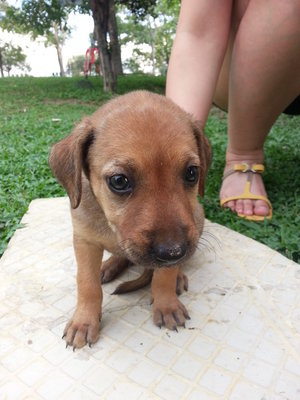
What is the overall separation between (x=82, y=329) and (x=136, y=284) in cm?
52

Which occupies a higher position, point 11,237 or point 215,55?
point 215,55

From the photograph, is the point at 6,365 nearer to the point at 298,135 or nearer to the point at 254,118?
the point at 254,118

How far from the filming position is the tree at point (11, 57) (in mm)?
60741

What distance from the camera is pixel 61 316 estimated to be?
95.4 inches

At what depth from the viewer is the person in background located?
333 centimetres

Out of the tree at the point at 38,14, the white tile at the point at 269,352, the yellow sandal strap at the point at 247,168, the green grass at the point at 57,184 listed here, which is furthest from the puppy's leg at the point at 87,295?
the tree at the point at 38,14

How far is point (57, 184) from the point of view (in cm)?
466

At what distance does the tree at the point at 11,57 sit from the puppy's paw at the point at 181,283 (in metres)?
63.8

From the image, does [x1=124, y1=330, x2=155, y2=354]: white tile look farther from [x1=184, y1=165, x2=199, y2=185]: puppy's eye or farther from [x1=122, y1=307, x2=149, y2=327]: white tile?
[x1=184, y1=165, x2=199, y2=185]: puppy's eye

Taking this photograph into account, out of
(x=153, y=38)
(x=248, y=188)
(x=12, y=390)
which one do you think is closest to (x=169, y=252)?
(x=12, y=390)

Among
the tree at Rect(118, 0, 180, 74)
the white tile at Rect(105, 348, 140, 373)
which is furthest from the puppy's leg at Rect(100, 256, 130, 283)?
the tree at Rect(118, 0, 180, 74)

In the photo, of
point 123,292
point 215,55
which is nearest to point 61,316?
point 123,292

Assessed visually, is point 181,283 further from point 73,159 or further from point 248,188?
point 248,188

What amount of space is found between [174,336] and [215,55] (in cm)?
252
